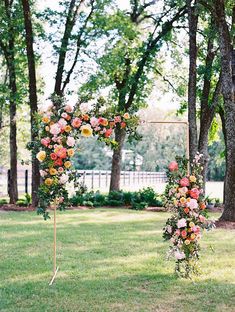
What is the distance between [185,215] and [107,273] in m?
1.41

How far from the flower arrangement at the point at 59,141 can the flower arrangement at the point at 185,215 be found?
113 cm

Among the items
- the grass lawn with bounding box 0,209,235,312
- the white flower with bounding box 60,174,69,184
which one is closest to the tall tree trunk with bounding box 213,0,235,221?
the grass lawn with bounding box 0,209,235,312

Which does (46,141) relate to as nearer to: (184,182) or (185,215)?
(184,182)

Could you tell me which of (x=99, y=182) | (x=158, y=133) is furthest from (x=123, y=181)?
(x=158, y=133)

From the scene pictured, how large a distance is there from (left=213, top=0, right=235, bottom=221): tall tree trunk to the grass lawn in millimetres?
1170

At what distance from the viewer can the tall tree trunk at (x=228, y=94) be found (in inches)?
529

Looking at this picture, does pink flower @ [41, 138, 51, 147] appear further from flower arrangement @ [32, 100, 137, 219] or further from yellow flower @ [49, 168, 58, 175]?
yellow flower @ [49, 168, 58, 175]

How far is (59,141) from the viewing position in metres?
6.83

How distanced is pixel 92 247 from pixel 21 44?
12.8 meters

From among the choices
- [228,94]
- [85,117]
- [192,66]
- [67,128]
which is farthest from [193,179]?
[192,66]

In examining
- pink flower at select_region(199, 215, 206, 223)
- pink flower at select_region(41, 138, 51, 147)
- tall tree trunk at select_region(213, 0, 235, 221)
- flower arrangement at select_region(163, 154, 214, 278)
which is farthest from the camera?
tall tree trunk at select_region(213, 0, 235, 221)

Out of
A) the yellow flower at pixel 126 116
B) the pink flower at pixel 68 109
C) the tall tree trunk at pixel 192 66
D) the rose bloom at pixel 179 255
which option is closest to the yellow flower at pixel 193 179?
the rose bloom at pixel 179 255

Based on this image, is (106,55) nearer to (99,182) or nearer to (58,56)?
(58,56)

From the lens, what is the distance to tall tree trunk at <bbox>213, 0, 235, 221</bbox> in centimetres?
1344
